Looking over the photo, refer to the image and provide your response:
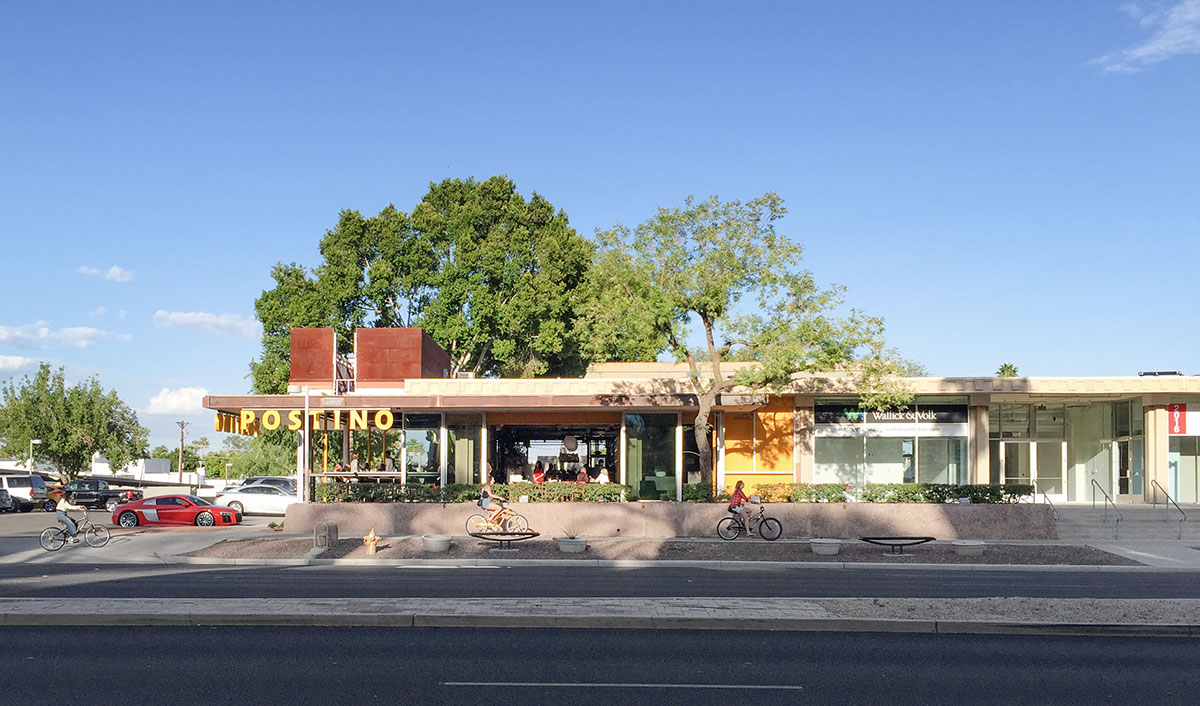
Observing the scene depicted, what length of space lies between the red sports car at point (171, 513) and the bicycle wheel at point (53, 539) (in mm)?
7963

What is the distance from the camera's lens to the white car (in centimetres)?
4203

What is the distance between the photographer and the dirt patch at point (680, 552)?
84.1 ft

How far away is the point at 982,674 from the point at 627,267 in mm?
20403

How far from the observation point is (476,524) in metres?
29.2

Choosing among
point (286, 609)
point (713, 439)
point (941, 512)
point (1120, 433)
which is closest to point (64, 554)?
point (286, 609)

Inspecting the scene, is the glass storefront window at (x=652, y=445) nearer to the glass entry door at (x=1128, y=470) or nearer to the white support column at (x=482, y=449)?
the white support column at (x=482, y=449)

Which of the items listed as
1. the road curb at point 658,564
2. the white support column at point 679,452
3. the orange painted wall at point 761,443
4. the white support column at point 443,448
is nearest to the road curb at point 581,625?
the road curb at point 658,564

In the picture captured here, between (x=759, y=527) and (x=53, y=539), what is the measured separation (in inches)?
724

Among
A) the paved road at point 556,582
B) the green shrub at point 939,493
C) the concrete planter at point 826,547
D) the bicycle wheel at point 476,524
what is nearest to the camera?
the paved road at point 556,582

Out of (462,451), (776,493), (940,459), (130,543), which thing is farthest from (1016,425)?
(130,543)

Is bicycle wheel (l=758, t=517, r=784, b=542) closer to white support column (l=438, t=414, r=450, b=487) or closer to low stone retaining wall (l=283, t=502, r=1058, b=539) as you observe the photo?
low stone retaining wall (l=283, t=502, r=1058, b=539)

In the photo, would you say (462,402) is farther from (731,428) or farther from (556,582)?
(556,582)

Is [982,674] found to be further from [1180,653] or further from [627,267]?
[627,267]

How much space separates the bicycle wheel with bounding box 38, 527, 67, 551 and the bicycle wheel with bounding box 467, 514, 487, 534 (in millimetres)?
10410
